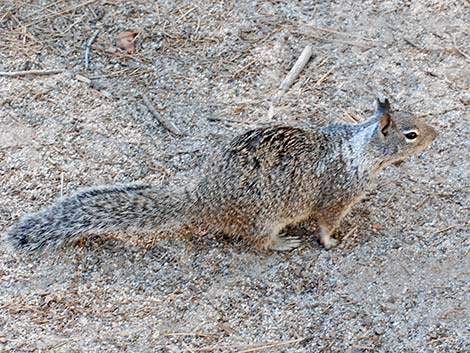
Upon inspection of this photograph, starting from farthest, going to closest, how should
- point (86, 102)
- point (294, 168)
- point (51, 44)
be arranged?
1. point (51, 44)
2. point (86, 102)
3. point (294, 168)

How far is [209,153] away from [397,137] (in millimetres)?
1194

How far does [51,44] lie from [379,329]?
304 centimetres

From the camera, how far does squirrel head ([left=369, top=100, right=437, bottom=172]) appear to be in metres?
3.97

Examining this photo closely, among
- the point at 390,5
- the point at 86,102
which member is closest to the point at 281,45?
the point at 390,5

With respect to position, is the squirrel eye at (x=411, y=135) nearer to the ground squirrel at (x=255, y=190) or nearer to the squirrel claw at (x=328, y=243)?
the ground squirrel at (x=255, y=190)

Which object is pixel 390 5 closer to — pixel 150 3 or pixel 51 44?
pixel 150 3

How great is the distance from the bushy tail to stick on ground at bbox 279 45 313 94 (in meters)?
1.32

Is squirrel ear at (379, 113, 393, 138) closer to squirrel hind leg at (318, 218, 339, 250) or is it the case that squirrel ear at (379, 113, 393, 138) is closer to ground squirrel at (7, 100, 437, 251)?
ground squirrel at (7, 100, 437, 251)

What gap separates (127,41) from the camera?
5.30m

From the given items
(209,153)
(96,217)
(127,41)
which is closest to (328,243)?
(209,153)

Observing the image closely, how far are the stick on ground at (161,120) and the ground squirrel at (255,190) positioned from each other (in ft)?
2.52

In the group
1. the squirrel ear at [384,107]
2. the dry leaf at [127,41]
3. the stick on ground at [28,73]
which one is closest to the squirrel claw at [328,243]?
the squirrel ear at [384,107]

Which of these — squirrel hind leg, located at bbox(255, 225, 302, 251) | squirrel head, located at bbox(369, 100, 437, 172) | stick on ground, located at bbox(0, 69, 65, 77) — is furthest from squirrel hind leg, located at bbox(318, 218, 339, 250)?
stick on ground, located at bbox(0, 69, 65, 77)

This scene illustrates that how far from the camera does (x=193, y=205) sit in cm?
398
